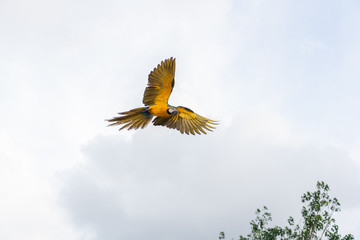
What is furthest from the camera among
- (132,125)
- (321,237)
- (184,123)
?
(321,237)

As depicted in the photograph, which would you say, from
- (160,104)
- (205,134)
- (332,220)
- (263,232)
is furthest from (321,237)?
(160,104)

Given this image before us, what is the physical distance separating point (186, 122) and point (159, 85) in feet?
4.46

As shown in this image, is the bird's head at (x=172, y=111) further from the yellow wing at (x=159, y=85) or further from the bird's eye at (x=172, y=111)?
the yellow wing at (x=159, y=85)

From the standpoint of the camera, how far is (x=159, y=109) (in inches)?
474

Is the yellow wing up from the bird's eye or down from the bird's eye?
up

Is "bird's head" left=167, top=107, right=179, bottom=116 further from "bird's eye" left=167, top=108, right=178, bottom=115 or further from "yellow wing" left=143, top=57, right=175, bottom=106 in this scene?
"yellow wing" left=143, top=57, right=175, bottom=106

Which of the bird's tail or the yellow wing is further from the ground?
the yellow wing

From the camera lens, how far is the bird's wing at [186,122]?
12703mm

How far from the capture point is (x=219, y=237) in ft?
83.8

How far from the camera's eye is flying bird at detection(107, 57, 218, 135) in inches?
464

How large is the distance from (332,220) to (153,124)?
13.5 m

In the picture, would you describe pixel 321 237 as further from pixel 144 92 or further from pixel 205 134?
pixel 144 92

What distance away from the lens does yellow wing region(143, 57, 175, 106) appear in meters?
12.2

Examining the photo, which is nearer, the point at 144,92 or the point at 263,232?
the point at 144,92
